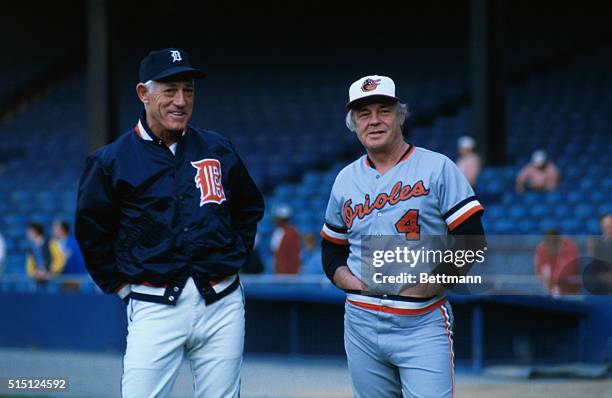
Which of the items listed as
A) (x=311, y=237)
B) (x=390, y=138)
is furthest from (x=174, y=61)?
(x=311, y=237)

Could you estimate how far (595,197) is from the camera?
13.6 meters

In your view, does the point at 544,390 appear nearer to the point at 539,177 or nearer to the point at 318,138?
the point at 539,177

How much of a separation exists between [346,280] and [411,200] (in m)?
0.45

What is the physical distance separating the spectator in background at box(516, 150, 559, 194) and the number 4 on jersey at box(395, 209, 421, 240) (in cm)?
981

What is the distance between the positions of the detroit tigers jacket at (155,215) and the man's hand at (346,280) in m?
0.41

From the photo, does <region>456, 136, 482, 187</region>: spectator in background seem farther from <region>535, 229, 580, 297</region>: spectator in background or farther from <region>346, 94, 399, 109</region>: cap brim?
<region>346, 94, 399, 109</region>: cap brim

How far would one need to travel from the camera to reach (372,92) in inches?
174

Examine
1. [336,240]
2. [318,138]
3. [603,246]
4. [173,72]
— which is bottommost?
[603,246]

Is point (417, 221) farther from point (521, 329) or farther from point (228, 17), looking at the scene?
point (228, 17)

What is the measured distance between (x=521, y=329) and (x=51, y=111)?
14943 millimetres

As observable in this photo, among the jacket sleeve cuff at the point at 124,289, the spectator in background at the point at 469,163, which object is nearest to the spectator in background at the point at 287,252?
the spectator in background at the point at 469,163

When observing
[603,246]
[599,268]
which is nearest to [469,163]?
[603,246]

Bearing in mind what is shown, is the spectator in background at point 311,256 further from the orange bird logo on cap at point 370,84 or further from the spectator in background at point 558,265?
the orange bird logo on cap at point 370,84

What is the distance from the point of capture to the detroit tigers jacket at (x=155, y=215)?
14.8 feet
